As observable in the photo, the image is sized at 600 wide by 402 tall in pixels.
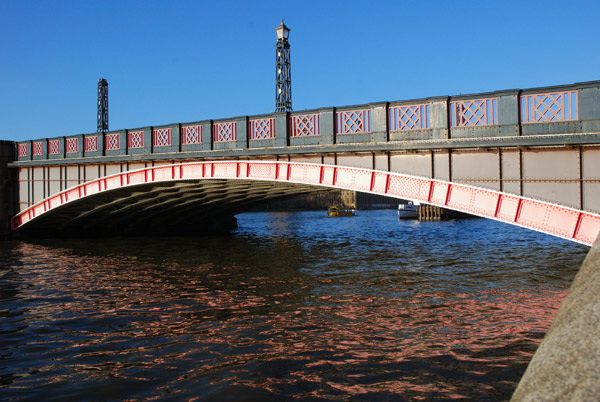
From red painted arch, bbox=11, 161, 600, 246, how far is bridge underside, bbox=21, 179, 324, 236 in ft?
5.19

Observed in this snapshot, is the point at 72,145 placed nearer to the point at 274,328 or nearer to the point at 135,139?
the point at 135,139

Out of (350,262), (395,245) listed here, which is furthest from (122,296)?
(395,245)

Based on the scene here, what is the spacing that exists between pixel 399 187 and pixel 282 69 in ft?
85.9

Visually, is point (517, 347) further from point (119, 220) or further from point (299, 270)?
point (119, 220)

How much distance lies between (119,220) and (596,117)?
113ft

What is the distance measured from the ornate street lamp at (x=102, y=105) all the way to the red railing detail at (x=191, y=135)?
95.7 feet

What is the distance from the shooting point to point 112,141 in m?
28.0

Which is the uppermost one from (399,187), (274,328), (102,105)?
(102,105)

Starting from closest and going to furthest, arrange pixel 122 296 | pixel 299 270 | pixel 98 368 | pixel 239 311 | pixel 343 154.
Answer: pixel 98 368 → pixel 239 311 → pixel 122 296 → pixel 343 154 → pixel 299 270

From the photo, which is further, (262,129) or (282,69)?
(282,69)

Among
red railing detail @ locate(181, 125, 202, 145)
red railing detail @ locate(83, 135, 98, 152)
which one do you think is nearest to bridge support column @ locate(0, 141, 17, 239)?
red railing detail @ locate(83, 135, 98, 152)

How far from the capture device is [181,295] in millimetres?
14742

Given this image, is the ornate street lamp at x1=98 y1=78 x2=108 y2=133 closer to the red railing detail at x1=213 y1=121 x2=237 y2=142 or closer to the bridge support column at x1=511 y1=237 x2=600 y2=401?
the red railing detail at x1=213 y1=121 x2=237 y2=142

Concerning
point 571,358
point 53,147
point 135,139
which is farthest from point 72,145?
point 571,358
